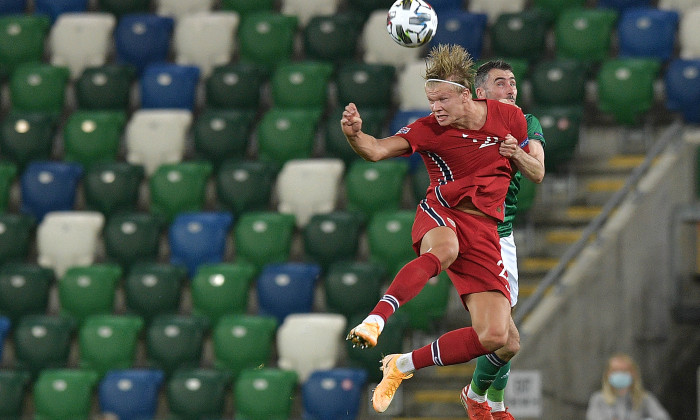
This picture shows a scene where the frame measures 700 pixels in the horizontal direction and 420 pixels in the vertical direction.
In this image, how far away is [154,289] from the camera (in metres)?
9.21

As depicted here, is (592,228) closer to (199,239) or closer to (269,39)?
(199,239)

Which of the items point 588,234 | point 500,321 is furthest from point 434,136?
point 588,234

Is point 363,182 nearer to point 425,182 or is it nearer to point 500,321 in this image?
point 425,182

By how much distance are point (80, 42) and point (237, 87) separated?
5.55 ft

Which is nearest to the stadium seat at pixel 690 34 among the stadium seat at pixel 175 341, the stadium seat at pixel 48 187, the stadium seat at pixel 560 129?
the stadium seat at pixel 560 129

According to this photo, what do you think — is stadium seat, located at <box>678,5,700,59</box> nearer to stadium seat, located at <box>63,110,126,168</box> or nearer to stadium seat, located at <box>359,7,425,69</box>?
stadium seat, located at <box>359,7,425,69</box>

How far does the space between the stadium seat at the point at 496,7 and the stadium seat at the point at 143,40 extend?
106 inches

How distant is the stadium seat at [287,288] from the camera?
9023mm

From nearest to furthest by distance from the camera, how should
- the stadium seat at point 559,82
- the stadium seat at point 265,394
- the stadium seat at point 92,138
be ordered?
Answer: the stadium seat at point 265,394, the stadium seat at point 559,82, the stadium seat at point 92,138

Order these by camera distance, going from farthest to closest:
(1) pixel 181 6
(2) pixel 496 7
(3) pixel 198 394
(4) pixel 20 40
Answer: (1) pixel 181 6 < (4) pixel 20 40 < (2) pixel 496 7 < (3) pixel 198 394

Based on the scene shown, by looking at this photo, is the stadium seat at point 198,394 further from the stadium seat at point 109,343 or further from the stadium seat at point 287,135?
the stadium seat at point 287,135

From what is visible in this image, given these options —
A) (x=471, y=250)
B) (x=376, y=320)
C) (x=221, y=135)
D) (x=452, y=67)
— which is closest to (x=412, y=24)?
(x=452, y=67)

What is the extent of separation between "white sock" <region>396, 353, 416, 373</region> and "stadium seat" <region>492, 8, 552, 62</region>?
194 inches

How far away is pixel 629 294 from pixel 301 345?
2.31m
